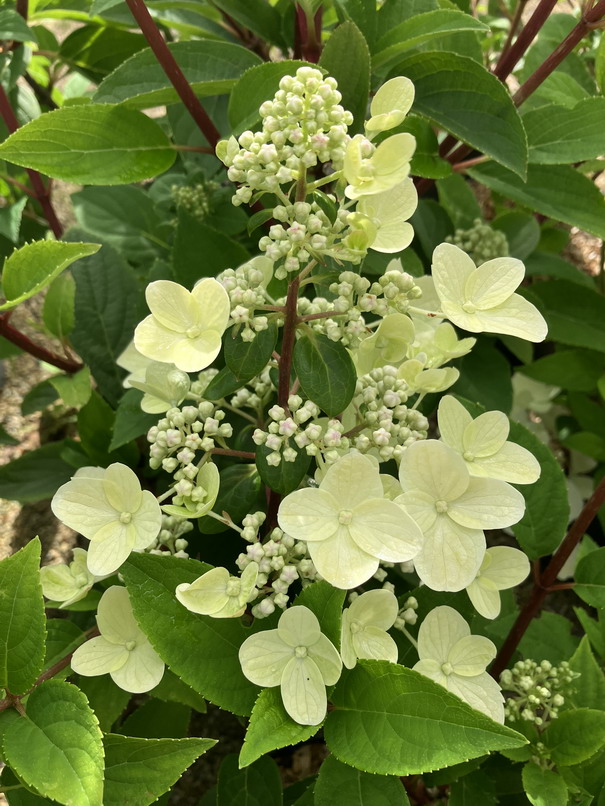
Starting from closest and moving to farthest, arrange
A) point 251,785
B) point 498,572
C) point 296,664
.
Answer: point 296,664 < point 498,572 < point 251,785

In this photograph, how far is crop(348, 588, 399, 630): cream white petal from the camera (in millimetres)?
637

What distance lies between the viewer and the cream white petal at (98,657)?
684 millimetres

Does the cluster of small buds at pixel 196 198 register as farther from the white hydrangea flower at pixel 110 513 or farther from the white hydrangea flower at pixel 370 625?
the white hydrangea flower at pixel 370 625

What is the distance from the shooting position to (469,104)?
897 mm

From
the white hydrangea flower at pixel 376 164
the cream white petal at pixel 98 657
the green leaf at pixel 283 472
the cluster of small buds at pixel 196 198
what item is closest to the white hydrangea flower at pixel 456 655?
the green leaf at pixel 283 472

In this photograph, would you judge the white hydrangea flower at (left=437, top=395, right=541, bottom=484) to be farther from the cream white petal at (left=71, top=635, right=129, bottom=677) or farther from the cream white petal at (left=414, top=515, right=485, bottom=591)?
the cream white petal at (left=71, top=635, right=129, bottom=677)

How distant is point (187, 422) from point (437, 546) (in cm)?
26

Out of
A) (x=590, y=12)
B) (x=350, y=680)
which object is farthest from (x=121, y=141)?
(x=350, y=680)

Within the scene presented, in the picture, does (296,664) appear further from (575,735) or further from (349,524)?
(575,735)

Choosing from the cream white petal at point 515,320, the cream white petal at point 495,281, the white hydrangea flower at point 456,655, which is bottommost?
the white hydrangea flower at point 456,655

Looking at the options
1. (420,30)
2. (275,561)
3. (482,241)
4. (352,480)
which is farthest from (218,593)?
(482,241)

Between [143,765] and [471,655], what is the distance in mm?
342

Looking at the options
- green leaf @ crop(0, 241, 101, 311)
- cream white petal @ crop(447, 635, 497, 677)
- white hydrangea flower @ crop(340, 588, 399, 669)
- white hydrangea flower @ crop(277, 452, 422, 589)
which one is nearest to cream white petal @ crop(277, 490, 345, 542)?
white hydrangea flower @ crop(277, 452, 422, 589)

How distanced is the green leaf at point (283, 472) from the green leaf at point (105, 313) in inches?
24.1
